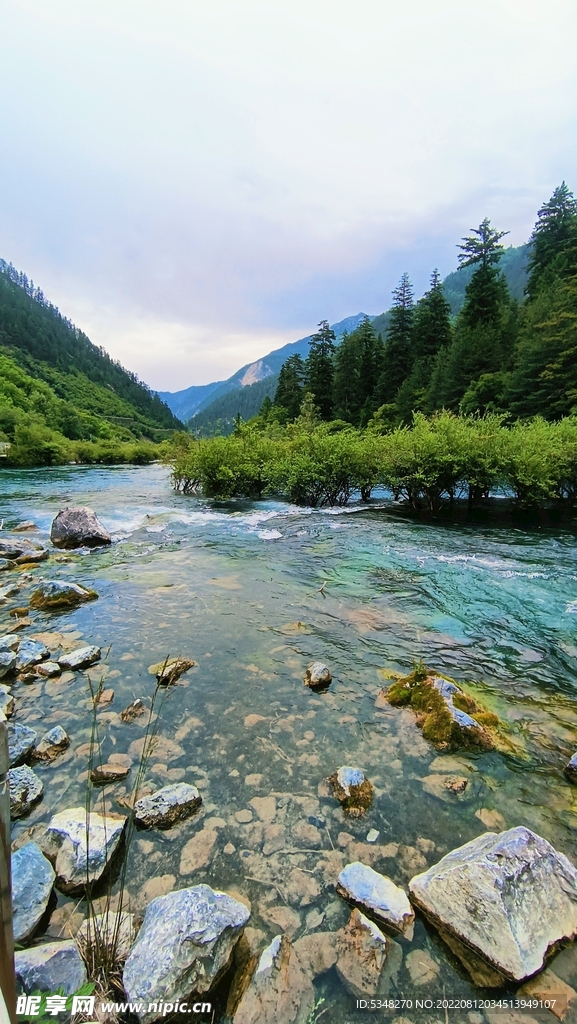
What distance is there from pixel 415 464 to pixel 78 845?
13970 mm

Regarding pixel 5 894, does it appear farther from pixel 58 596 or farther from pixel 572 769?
pixel 58 596

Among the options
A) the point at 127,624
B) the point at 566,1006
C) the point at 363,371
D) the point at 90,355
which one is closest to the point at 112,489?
the point at 127,624

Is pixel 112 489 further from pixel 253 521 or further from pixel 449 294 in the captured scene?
pixel 449 294

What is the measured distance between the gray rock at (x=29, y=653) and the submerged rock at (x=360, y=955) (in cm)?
425

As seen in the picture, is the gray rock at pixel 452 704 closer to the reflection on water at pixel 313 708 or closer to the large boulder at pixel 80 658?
the reflection on water at pixel 313 708

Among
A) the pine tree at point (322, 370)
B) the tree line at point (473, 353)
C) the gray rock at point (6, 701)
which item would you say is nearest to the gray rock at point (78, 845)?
the gray rock at point (6, 701)

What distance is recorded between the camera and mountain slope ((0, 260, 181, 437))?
4427 inches

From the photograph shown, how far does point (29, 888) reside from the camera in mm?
2303

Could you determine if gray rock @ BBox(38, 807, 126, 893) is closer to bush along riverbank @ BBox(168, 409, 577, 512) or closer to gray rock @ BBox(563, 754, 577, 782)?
gray rock @ BBox(563, 754, 577, 782)

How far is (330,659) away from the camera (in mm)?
5223

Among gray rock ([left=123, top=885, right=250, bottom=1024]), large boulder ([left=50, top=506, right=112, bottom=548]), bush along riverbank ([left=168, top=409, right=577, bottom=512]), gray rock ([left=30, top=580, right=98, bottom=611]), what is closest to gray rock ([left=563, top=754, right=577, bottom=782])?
gray rock ([left=123, top=885, right=250, bottom=1024])

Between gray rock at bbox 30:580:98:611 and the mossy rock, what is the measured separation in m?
5.21

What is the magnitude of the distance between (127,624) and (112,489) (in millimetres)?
19982

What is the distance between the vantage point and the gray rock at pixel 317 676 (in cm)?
461
